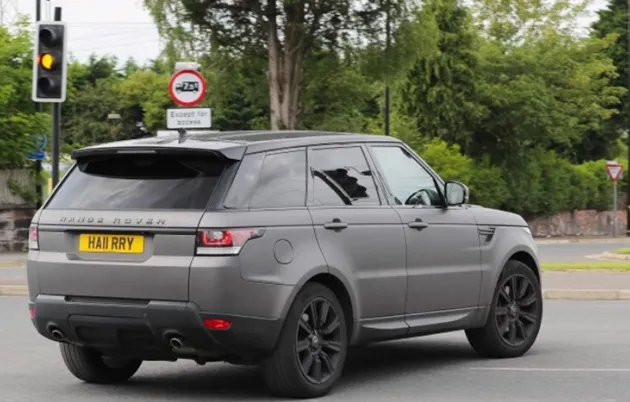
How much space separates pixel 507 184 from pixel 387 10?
14063 millimetres

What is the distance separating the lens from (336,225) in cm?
979

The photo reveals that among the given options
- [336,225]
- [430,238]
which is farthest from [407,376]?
[336,225]

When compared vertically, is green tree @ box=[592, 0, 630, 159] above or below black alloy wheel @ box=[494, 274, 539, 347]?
above

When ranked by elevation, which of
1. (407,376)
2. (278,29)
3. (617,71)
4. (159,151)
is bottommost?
(407,376)

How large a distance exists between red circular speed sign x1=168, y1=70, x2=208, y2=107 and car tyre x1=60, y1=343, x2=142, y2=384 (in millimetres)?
11139

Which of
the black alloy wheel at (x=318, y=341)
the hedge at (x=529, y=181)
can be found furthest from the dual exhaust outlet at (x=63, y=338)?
the hedge at (x=529, y=181)

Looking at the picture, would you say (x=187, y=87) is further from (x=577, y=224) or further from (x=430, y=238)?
(x=577, y=224)

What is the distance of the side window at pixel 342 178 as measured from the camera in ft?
32.8

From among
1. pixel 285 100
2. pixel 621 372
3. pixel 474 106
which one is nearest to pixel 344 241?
pixel 621 372

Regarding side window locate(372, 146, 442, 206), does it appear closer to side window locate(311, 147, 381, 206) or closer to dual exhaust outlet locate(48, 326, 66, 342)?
side window locate(311, 147, 381, 206)

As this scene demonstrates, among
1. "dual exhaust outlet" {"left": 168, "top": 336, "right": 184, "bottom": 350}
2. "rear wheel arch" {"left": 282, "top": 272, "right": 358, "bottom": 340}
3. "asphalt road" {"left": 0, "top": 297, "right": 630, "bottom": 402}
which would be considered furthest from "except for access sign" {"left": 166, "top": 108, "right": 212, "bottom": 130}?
"dual exhaust outlet" {"left": 168, "top": 336, "right": 184, "bottom": 350}

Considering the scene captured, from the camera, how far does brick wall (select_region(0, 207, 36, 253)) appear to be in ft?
118

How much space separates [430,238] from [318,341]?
1.58 m

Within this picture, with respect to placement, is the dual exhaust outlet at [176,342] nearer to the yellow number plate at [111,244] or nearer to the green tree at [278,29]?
the yellow number plate at [111,244]
